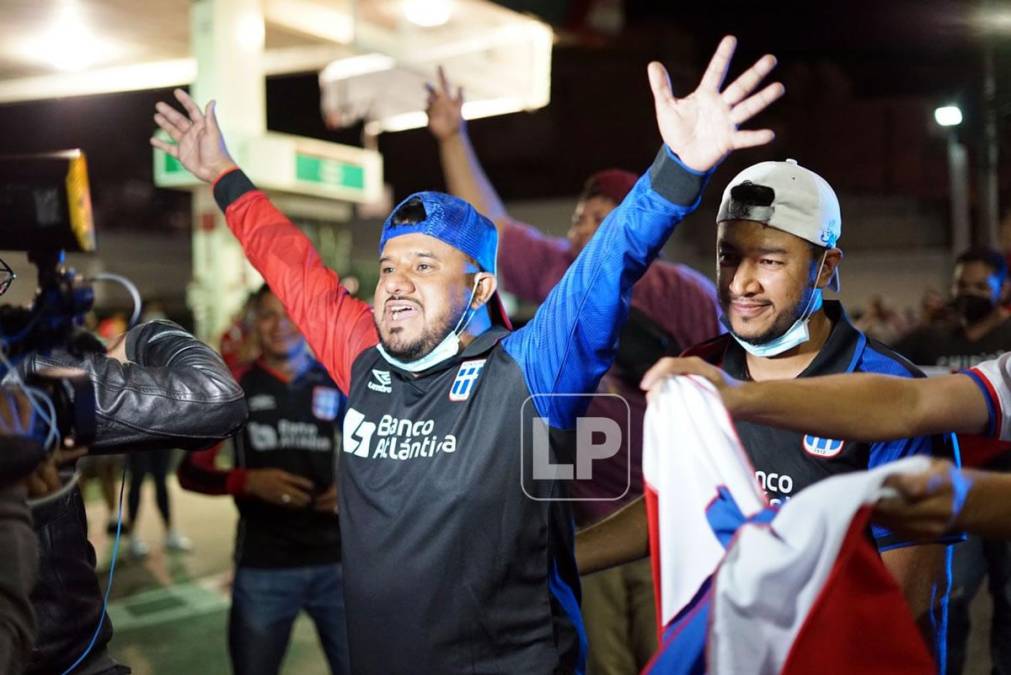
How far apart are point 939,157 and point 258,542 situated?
19.0 metres

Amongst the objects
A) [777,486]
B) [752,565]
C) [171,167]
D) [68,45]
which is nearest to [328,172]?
[171,167]

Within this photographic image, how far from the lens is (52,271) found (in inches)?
89.6

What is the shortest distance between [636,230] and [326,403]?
2.50 metres

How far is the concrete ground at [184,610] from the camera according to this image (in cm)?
537

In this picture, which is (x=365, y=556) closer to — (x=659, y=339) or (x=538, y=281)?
(x=659, y=339)

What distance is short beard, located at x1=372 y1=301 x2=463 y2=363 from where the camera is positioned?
2.58m

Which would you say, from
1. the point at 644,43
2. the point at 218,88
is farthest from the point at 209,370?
the point at 644,43

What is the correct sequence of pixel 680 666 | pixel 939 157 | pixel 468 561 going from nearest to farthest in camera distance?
pixel 680 666, pixel 468 561, pixel 939 157

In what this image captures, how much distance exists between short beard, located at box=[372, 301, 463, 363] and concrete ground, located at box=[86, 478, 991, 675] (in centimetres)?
325

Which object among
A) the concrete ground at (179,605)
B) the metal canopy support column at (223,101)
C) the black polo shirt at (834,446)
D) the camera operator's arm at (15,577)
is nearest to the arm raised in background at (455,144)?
the black polo shirt at (834,446)

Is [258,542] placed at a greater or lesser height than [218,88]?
lesser

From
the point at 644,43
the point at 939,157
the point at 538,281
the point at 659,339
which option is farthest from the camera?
the point at 939,157

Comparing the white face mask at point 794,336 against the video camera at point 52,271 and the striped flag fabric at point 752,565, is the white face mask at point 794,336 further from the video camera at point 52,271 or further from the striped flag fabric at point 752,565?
the video camera at point 52,271

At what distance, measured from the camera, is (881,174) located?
2041cm
